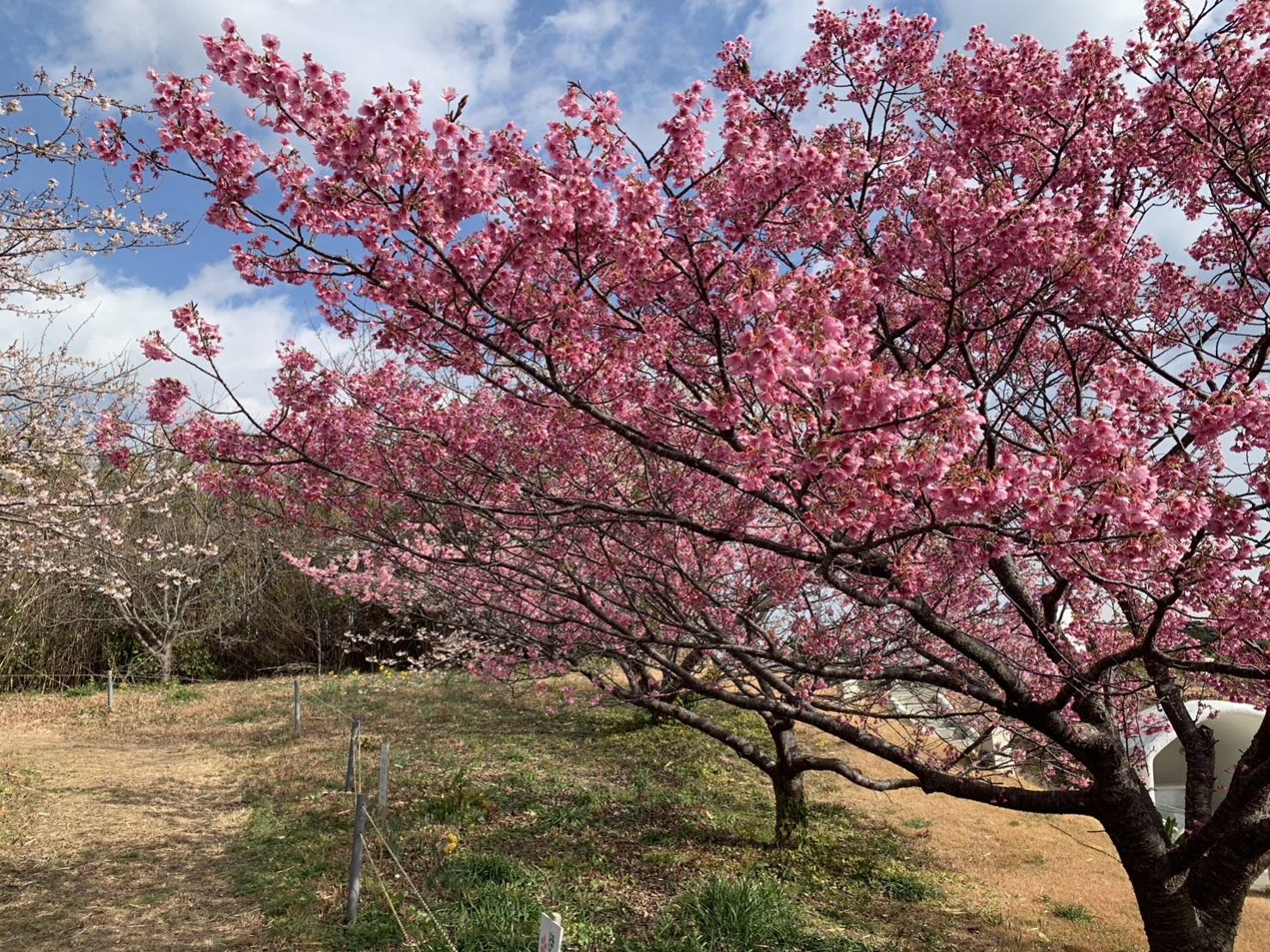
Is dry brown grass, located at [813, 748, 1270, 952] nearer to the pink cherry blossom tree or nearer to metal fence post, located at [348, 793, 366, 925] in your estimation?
the pink cherry blossom tree

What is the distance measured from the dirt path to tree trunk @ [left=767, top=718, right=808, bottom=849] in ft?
14.9

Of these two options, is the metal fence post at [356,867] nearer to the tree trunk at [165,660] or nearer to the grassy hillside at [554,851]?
the grassy hillside at [554,851]

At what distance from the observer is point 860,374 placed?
2.65 metres

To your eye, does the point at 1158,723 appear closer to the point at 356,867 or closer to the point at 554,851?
the point at 554,851

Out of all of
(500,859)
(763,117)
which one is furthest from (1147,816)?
(763,117)

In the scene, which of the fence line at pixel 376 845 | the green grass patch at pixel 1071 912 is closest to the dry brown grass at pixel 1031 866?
the green grass patch at pixel 1071 912

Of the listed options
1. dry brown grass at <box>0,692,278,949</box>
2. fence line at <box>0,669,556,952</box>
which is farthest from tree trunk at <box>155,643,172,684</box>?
fence line at <box>0,669,556,952</box>

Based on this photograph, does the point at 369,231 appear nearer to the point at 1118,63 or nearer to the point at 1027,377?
the point at 1118,63

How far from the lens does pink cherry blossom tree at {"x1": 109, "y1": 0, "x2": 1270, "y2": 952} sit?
3189mm

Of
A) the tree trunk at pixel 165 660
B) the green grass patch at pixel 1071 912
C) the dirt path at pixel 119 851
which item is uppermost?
the tree trunk at pixel 165 660

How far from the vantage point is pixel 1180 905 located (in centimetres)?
479

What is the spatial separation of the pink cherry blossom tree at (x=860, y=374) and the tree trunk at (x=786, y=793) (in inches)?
42.2

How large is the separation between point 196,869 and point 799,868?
16.8ft

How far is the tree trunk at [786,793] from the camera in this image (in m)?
7.76
